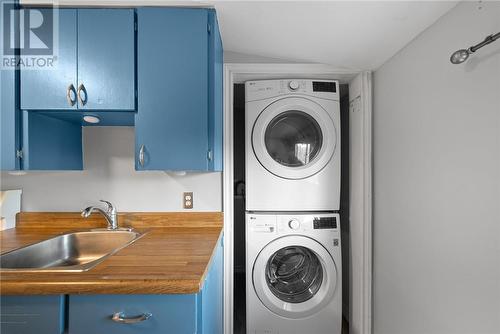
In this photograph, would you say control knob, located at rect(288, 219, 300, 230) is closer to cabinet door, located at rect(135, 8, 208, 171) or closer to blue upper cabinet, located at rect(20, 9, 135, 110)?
cabinet door, located at rect(135, 8, 208, 171)

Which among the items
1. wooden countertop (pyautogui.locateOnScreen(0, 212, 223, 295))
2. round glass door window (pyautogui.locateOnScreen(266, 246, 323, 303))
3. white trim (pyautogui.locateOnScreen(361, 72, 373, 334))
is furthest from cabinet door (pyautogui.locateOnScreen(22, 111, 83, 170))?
white trim (pyautogui.locateOnScreen(361, 72, 373, 334))

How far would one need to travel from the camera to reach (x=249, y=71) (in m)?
1.77

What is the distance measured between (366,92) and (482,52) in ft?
2.72

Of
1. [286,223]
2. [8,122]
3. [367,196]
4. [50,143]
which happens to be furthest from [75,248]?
[367,196]

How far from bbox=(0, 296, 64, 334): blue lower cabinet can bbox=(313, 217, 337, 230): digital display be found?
60.3 inches

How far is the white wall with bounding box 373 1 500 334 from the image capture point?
2.94 feet

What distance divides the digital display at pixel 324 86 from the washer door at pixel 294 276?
3.76 ft

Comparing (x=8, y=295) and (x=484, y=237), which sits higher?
(x=484, y=237)

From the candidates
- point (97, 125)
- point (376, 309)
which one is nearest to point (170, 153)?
point (97, 125)

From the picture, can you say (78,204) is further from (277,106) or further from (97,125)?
(277,106)

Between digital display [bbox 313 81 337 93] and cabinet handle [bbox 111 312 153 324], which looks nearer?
cabinet handle [bbox 111 312 153 324]

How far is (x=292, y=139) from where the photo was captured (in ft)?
6.29

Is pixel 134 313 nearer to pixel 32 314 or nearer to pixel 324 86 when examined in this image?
pixel 32 314

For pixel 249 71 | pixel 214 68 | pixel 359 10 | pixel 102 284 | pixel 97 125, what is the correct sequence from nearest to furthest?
pixel 102 284 < pixel 359 10 < pixel 214 68 < pixel 97 125 < pixel 249 71
